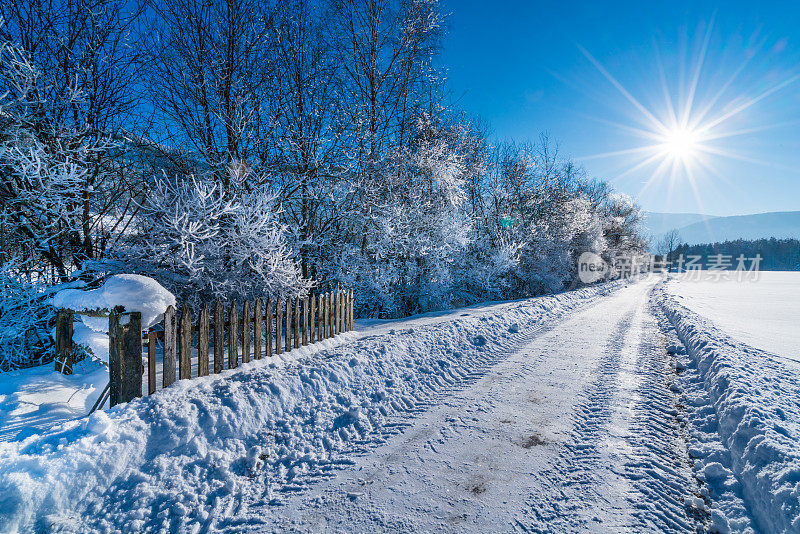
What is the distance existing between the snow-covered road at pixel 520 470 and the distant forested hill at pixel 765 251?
107245 millimetres

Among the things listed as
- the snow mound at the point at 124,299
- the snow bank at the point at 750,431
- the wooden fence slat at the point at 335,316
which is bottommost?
the snow bank at the point at 750,431

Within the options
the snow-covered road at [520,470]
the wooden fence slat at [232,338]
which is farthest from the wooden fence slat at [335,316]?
the snow-covered road at [520,470]

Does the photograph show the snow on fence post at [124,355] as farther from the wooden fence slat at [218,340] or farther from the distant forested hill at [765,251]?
the distant forested hill at [765,251]

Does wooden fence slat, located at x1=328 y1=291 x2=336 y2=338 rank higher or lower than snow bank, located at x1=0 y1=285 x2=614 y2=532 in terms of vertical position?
higher

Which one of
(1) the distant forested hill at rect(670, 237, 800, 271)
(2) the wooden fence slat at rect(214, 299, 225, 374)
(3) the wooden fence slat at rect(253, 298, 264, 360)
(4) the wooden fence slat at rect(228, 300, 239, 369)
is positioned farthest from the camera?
(1) the distant forested hill at rect(670, 237, 800, 271)

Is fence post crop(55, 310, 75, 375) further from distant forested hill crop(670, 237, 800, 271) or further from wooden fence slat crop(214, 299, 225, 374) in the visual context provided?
distant forested hill crop(670, 237, 800, 271)

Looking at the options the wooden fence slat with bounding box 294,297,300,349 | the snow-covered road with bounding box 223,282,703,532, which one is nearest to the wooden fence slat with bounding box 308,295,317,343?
the wooden fence slat with bounding box 294,297,300,349

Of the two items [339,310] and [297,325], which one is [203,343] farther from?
[339,310]

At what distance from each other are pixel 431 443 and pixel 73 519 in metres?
2.96

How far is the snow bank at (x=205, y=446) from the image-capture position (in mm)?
2502

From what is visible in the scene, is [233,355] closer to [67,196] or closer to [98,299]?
[98,299]

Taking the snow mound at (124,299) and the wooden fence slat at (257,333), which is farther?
the wooden fence slat at (257,333)

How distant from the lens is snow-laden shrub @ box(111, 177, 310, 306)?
622cm

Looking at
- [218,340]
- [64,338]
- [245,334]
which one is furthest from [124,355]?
[64,338]
